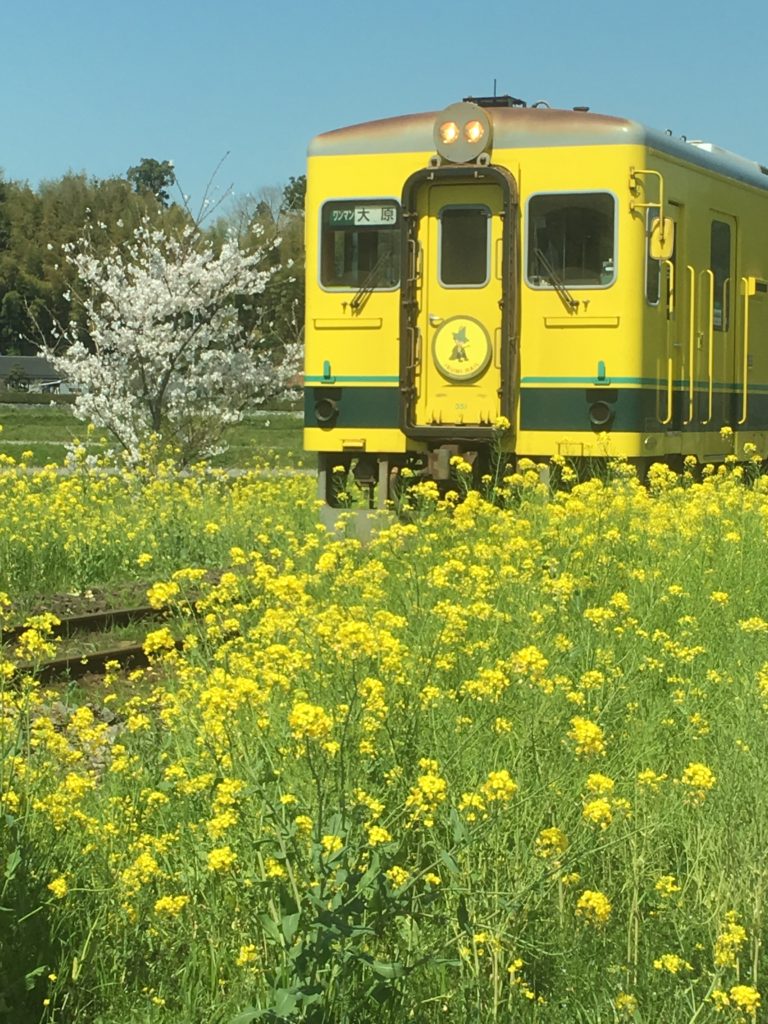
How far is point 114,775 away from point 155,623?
15.9 feet

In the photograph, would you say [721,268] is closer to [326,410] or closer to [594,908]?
[326,410]

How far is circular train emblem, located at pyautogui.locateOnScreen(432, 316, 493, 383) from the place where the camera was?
11.9 m

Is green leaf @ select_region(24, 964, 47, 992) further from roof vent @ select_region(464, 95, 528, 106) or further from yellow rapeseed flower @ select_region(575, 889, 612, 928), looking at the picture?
roof vent @ select_region(464, 95, 528, 106)

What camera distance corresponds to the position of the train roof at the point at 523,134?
37.4 feet

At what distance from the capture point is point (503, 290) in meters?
11.7

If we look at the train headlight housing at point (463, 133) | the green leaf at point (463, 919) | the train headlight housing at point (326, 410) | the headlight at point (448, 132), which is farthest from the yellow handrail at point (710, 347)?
the green leaf at point (463, 919)

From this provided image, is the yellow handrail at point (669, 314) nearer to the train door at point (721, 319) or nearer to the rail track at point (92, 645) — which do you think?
the train door at point (721, 319)

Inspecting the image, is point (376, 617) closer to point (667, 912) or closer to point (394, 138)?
point (667, 912)

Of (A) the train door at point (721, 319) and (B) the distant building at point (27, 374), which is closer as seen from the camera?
(A) the train door at point (721, 319)

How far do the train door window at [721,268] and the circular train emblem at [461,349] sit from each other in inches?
86.4

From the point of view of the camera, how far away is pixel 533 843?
4227 millimetres

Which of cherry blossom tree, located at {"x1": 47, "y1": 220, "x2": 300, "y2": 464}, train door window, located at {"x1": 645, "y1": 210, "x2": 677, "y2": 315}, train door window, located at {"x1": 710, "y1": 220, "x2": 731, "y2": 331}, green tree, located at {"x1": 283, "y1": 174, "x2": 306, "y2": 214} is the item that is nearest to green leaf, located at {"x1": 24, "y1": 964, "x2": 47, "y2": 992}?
train door window, located at {"x1": 645, "y1": 210, "x2": 677, "y2": 315}

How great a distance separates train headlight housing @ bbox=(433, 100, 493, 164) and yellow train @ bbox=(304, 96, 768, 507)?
0.01 metres

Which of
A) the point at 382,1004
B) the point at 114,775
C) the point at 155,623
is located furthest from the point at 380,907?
the point at 155,623
